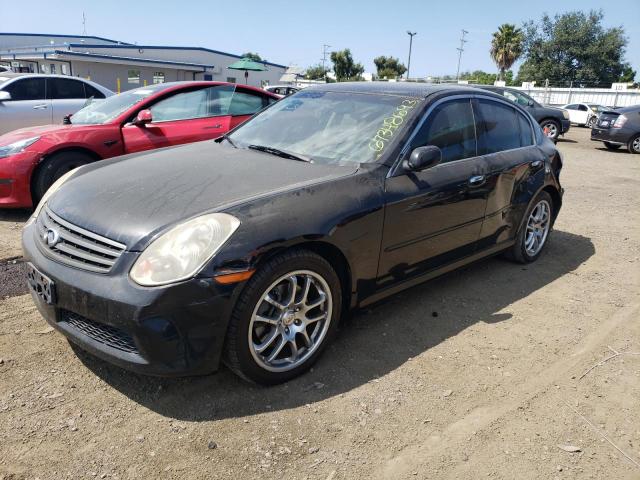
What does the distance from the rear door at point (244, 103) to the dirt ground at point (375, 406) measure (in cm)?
389

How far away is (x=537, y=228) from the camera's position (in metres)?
5.01

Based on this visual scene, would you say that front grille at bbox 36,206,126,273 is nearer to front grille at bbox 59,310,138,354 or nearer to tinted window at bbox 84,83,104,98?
front grille at bbox 59,310,138,354

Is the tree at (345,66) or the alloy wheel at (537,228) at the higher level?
the tree at (345,66)

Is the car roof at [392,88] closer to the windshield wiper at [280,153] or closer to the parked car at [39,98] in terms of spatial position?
the windshield wiper at [280,153]

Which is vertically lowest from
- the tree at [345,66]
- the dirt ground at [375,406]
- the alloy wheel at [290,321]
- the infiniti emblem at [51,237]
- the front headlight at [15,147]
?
the dirt ground at [375,406]

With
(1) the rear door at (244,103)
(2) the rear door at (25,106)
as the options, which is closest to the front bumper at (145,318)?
(1) the rear door at (244,103)

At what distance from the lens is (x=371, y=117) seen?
→ 356cm

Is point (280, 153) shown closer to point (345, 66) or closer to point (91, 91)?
point (91, 91)

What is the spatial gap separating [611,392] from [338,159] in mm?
2130

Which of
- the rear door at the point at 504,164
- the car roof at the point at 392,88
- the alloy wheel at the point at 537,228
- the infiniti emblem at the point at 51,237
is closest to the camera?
the infiniti emblem at the point at 51,237

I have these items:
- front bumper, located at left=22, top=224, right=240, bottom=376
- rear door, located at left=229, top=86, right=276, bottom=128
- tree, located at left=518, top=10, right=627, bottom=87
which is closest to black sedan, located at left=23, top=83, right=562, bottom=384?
front bumper, located at left=22, top=224, right=240, bottom=376

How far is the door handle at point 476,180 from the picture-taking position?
3778mm

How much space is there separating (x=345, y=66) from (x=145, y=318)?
69554 millimetres

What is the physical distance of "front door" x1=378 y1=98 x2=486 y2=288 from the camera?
→ 3.24 metres
